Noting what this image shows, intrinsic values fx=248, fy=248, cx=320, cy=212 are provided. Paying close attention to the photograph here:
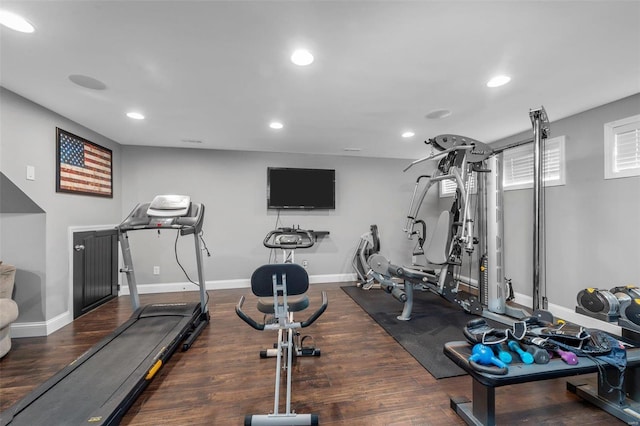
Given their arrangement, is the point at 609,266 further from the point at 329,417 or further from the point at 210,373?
the point at 210,373

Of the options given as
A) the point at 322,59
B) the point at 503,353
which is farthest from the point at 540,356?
the point at 322,59

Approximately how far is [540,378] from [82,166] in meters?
4.87

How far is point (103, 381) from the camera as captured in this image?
173 cm

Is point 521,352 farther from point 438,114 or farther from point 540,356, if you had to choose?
point 438,114

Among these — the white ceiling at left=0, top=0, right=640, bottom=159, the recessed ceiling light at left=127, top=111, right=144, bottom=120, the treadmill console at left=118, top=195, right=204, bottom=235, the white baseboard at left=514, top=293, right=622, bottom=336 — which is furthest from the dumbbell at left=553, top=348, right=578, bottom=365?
the recessed ceiling light at left=127, top=111, right=144, bottom=120

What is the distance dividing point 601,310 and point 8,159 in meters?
4.95

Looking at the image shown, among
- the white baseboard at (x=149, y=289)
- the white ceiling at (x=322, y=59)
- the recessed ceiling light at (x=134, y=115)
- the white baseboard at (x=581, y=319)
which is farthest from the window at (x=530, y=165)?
the recessed ceiling light at (x=134, y=115)

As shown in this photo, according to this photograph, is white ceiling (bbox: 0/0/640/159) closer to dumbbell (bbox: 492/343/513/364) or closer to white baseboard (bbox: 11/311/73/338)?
dumbbell (bbox: 492/343/513/364)

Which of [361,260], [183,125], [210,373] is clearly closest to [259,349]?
[210,373]

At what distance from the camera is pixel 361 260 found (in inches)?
175

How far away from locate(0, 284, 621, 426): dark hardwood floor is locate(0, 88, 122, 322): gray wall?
45 centimetres

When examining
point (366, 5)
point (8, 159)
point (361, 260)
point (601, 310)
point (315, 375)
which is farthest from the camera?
point (361, 260)

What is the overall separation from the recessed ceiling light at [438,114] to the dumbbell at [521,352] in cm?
224

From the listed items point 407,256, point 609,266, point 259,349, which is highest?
point 609,266
